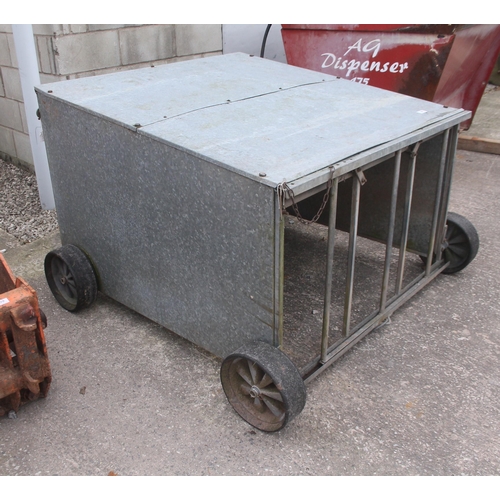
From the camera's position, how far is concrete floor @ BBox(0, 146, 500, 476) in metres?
2.35

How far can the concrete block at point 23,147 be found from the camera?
493 cm

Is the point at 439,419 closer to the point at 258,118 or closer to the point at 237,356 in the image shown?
the point at 237,356

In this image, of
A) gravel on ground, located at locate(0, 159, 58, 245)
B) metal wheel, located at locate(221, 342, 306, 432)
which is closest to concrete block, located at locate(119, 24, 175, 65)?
gravel on ground, located at locate(0, 159, 58, 245)

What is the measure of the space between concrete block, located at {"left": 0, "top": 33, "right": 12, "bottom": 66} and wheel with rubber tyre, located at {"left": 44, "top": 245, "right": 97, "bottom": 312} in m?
2.21

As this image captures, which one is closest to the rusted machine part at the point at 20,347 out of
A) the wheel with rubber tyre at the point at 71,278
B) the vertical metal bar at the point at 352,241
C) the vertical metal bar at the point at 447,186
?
the wheel with rubber tyre at the point at 71,278

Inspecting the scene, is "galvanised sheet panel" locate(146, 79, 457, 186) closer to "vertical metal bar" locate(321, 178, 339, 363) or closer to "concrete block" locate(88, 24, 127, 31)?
"vertical metal bar" locate(321, 178, 339, 363)

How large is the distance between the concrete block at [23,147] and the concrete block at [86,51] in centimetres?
106

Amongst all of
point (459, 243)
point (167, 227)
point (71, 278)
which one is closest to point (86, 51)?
point (71, 278)

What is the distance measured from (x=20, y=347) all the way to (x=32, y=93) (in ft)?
7.62

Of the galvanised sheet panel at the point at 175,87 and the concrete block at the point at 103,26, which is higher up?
the concrete block at the point at 103,26

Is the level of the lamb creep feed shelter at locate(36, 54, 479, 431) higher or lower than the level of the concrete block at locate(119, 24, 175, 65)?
lower

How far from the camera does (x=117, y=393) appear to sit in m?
2.71

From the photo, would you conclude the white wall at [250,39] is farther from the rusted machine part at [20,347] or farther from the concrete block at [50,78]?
the rusted machine part at [20,347]

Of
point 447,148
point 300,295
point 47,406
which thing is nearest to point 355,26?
point 447,148
